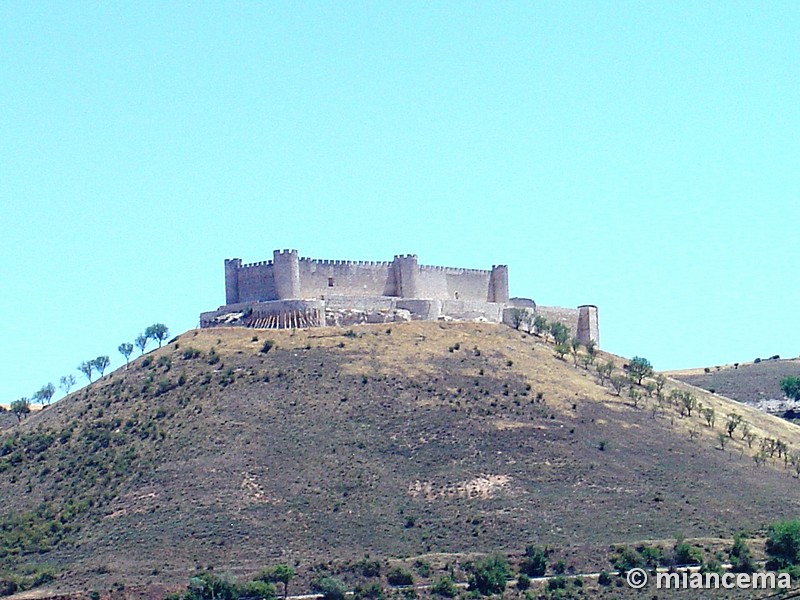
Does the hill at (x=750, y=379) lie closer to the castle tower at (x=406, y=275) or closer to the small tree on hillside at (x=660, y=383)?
the small tree on hillside at (x=660, y=383)

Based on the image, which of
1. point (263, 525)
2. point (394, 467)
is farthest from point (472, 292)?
point (263, 525)

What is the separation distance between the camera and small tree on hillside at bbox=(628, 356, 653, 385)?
9556cm

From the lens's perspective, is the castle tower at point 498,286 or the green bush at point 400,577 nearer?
the green bush at point 400,577

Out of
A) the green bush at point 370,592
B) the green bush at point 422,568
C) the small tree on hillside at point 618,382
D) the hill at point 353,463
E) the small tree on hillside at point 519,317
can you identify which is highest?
the small tree on hillside at point 519,317

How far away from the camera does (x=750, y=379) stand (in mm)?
122312

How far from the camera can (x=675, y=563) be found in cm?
7031

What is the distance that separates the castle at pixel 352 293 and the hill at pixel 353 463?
4.81 feet

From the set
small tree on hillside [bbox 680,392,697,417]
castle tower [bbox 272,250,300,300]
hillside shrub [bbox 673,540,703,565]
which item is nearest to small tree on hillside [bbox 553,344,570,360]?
small tree on hillside [bbox 680,392,697,417]

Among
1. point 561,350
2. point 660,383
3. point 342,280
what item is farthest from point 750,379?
point 342,280

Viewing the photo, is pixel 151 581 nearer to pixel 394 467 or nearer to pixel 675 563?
pixel 394 467

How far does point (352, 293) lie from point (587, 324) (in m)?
15.1

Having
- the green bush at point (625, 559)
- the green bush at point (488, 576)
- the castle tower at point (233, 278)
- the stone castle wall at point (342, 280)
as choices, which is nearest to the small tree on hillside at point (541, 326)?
the stone castle wall at point (342, 280)

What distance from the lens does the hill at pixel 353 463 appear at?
72.7 meters

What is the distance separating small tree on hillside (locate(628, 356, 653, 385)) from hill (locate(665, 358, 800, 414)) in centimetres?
1726
